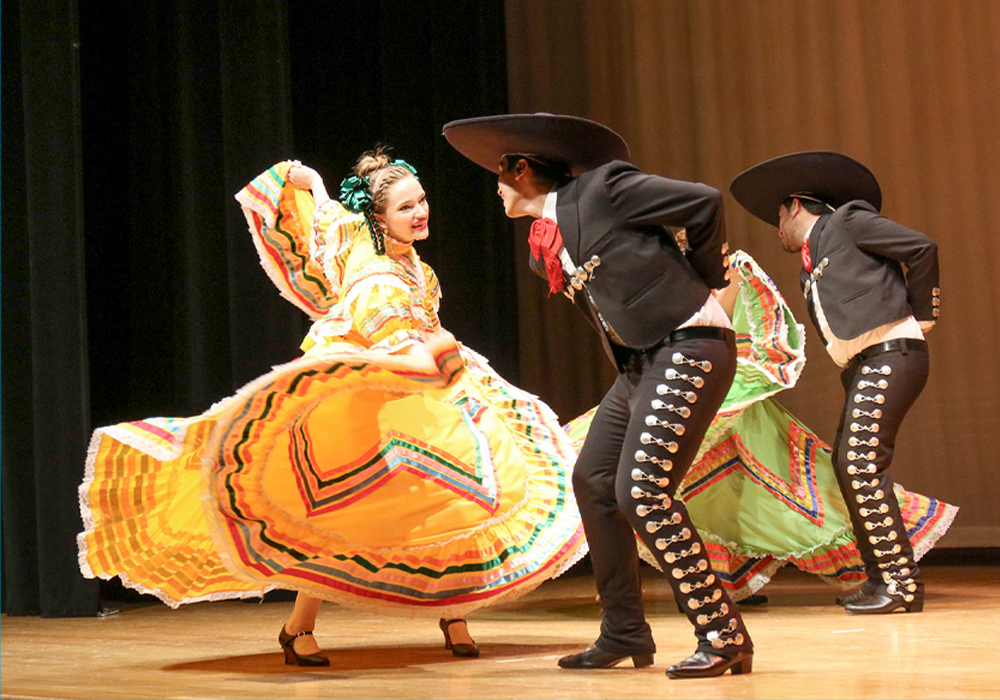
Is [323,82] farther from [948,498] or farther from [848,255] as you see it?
[948,498]

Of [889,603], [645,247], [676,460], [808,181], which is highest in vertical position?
[808,181]

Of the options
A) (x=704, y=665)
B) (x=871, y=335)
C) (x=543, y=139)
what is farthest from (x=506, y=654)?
(x=871, y=335)

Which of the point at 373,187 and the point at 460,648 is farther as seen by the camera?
the point at 373,187

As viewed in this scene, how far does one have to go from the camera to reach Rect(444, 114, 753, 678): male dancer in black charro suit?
2.56m

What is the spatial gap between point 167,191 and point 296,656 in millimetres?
2912

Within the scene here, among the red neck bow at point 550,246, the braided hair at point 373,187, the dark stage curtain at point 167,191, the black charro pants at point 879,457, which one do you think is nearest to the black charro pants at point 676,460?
the red neck bow at point 550,246

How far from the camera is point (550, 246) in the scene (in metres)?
2.72

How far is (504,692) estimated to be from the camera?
98.7 inches

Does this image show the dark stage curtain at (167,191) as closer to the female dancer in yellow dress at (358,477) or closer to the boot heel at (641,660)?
the female dancer in yellow dress at (358,477)

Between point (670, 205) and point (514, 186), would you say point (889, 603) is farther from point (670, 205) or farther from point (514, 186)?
point (514, 186)

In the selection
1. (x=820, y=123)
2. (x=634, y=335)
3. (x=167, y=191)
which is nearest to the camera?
(x=634, y=335)

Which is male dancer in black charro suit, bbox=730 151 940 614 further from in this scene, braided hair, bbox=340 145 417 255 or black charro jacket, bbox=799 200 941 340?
braided hair, bbox=340 145 417 255

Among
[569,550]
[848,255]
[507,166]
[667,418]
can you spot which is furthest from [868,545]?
[507,166]

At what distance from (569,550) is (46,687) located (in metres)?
1.43
